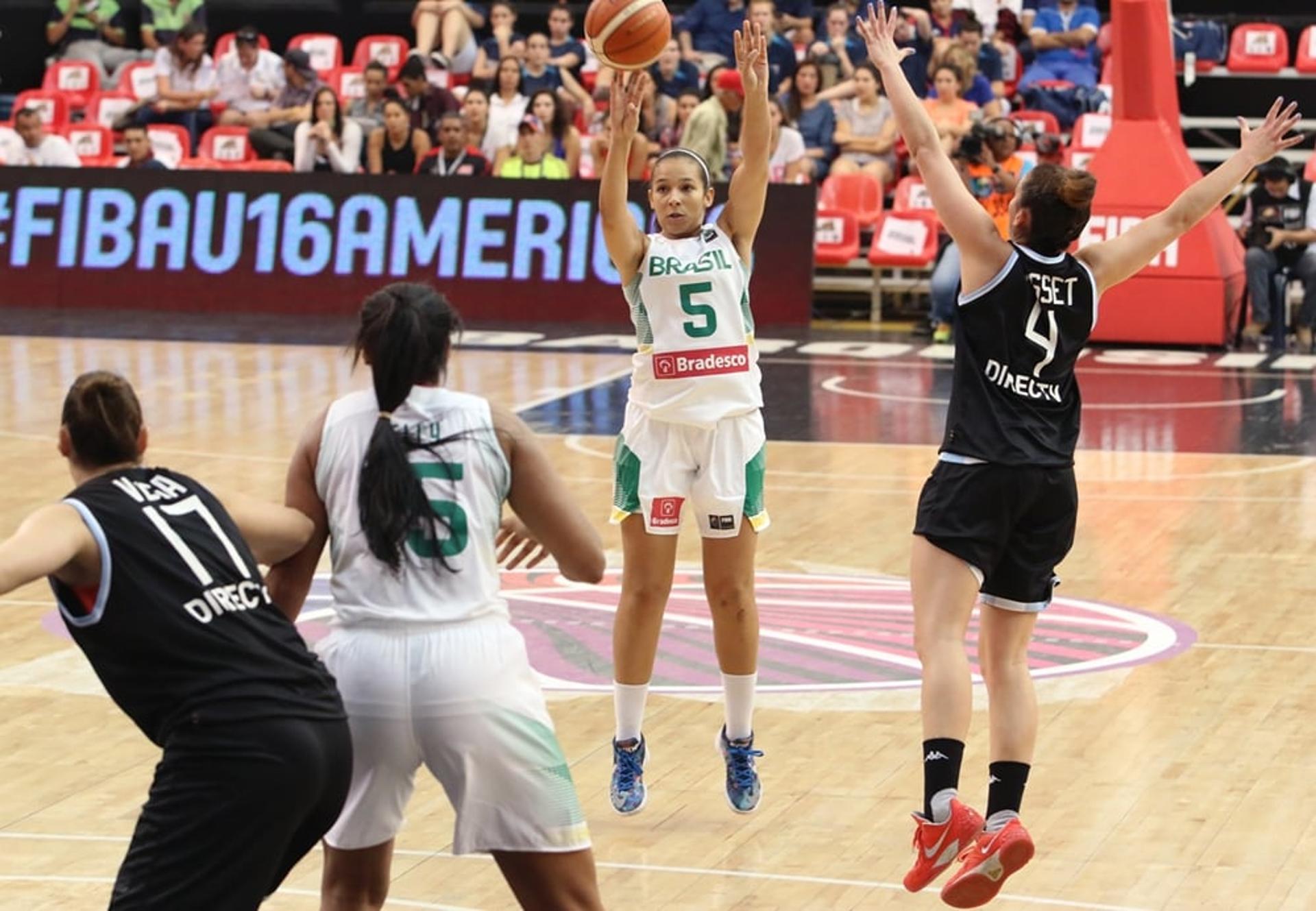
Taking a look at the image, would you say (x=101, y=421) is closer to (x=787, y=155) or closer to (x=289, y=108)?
(x=787, y=155)

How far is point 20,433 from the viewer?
1335 cm

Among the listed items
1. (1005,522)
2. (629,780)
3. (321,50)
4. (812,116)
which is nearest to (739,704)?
(629,780)

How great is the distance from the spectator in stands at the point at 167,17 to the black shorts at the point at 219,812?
20017mm

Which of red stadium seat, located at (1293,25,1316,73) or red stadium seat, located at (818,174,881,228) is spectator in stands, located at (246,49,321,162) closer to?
red stadium seat, located at (818,174,881,228)

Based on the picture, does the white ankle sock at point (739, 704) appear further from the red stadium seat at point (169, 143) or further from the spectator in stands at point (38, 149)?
the red stadium seat at point (169, 143)

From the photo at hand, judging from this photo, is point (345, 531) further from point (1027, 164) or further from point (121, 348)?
point (1027, 164)

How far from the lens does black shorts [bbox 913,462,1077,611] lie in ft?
18.0

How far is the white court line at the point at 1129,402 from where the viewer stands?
14609 millimetres

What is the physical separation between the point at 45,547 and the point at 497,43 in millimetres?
18416

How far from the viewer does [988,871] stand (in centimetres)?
526

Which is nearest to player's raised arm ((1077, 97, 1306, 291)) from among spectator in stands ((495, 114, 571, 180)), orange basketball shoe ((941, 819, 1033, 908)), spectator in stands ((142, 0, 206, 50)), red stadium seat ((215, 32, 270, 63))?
orange basketball shoe ((941, 819, 1033, 908))

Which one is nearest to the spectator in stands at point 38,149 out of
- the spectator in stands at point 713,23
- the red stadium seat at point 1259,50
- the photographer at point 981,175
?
the spectator in stands at point 713,23

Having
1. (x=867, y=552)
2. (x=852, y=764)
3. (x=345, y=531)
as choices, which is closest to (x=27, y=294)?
(x=867, y=552)

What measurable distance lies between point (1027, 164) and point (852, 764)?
39.7ft
